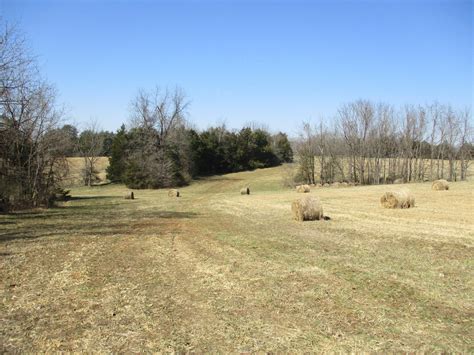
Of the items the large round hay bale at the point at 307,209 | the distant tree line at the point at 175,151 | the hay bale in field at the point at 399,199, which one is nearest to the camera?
the large round hay bale at the point at 307,209

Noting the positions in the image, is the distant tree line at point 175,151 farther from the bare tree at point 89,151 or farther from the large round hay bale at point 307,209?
the large round hay bale at point 307,209

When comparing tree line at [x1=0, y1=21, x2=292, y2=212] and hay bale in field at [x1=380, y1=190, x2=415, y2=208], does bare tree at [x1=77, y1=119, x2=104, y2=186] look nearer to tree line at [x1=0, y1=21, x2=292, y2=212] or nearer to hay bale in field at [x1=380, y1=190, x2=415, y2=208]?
tree line at [x1=0, y1=21, x2=292, y2=212]

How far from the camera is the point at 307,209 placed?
14.3 m

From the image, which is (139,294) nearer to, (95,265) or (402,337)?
(95,265)

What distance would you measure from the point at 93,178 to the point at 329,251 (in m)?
46.0

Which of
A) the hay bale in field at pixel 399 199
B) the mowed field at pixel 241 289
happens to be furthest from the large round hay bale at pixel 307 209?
the hay bale in field at pixel 399 199

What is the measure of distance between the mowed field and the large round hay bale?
5.46ft

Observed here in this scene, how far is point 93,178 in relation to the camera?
50.6 m

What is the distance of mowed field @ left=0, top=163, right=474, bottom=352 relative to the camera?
4.72 meters

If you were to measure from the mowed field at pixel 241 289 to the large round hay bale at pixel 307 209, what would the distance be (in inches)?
65.5

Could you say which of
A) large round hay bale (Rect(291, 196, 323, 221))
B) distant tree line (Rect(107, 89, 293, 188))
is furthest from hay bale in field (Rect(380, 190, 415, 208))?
distant tree line (Rect(107, 89, 293, 188))

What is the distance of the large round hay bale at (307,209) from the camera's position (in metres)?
14.3

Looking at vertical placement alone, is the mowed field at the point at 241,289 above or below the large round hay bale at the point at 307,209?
below

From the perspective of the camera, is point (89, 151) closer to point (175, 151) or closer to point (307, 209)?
point (175, 151)
